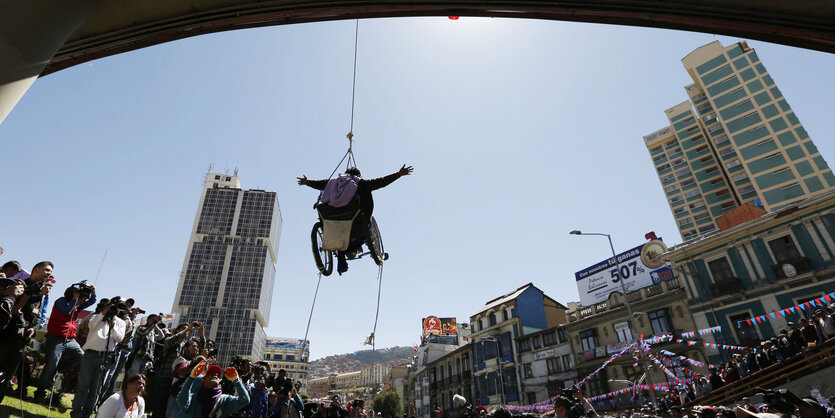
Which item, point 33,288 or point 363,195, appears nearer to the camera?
point 33,288

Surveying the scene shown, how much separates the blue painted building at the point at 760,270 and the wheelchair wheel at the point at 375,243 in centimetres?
2325

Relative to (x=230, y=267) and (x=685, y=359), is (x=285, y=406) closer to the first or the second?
(x=685, y=359)

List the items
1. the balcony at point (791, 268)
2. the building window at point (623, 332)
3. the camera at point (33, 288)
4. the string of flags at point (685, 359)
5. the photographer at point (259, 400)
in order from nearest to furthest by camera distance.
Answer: the camera at point (33, 288) → the photographer at point (259, 400) → the balcony at point (791, 268) → the string of flags at point (685, 359) → the building window at point (623, 332)

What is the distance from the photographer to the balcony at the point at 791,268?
66.9 feet

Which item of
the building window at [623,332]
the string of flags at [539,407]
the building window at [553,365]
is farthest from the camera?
the building window at [553,365]

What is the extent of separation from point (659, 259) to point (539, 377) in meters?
13.3

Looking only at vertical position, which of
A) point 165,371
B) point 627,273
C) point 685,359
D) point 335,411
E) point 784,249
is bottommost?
point 335,411

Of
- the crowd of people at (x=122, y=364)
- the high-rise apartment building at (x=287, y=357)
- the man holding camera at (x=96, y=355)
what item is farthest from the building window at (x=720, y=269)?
the high-rise apartment building at (x=287, y=357)

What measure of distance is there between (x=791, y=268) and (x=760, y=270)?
1457mm

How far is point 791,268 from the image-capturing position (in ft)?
68.1

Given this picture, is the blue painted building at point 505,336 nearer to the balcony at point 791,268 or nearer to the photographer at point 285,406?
the balcony at point 791,268

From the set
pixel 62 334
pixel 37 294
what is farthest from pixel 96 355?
pixel 37 294

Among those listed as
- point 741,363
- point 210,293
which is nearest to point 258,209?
point 210,293

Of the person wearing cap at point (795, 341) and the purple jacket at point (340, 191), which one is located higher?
the purple jacket at point (340, 191)
